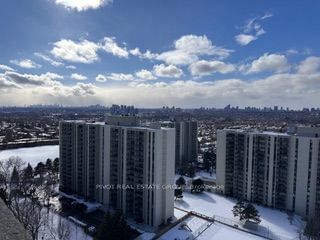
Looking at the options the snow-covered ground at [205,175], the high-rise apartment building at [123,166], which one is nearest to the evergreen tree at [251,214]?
the high-rise apartment building at [123,166]

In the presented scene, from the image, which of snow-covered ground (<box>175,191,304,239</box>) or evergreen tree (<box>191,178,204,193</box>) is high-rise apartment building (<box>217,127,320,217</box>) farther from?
evergreen tree (<box>191,178,204,193</box>)

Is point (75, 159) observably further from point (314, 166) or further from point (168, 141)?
point (314, 166)

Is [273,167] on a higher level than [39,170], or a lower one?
higher

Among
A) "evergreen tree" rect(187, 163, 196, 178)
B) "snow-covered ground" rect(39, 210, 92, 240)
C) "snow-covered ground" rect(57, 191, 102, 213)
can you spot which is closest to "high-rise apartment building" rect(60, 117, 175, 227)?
"snow-covered ground" rect(57, 191, 102, 213)

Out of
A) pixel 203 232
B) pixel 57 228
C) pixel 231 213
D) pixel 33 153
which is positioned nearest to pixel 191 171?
pixel 231 213

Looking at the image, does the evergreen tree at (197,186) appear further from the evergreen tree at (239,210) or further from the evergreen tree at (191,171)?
the evergreen tree at (191,171)

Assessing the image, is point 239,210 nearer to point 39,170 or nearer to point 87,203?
point 87,203
